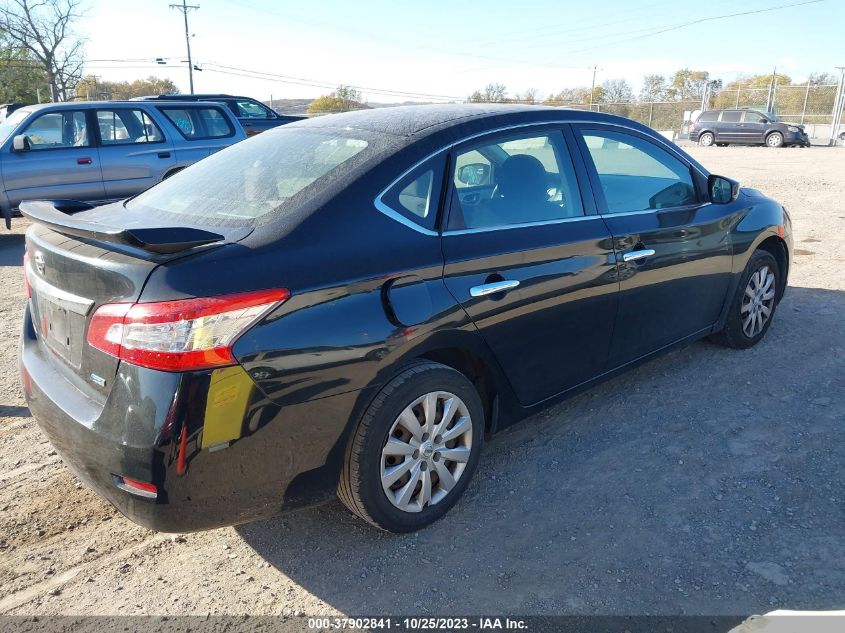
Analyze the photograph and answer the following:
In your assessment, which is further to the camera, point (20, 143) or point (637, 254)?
point (20, 143)

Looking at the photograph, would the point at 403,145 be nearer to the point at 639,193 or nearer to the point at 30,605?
the point at 639,193

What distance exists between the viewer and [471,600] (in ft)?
8.10

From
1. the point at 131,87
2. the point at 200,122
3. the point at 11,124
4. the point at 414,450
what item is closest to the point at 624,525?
the point at 414,450

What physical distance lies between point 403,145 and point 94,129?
813cm

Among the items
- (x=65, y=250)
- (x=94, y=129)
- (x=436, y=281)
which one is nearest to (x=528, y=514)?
(x=436, y=281)

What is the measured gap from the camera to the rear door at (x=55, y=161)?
8.77m

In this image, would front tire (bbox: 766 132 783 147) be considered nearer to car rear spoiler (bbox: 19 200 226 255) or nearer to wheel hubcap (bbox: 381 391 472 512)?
wheel hubcap (bbox: 381 391 472 512)

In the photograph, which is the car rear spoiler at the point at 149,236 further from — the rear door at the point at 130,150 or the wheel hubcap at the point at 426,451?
the rear door at the point at 130,150

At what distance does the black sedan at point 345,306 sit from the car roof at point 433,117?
2cm

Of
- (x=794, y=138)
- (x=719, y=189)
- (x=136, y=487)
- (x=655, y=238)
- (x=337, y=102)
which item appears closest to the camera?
(x=136, y=487)

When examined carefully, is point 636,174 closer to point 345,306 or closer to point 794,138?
point 345,306

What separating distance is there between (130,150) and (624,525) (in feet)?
29.3

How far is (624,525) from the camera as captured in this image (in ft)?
9.41

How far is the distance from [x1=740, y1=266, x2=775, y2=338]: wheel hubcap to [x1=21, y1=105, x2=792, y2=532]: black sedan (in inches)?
41.9
